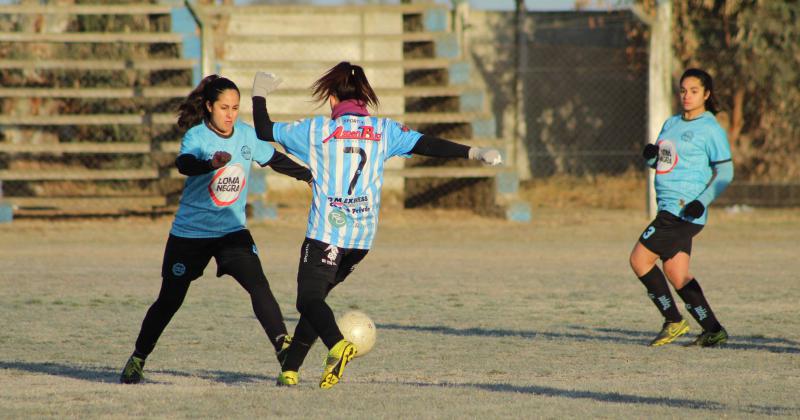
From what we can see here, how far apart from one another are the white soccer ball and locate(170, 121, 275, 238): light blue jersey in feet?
2.83

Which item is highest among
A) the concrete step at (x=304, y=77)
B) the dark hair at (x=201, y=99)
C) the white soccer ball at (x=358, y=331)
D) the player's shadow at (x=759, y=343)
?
the concrete step at (x=304, y=77)

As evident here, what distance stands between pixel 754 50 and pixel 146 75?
9877 mm

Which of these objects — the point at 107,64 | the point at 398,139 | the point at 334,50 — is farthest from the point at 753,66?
the point at 398,139

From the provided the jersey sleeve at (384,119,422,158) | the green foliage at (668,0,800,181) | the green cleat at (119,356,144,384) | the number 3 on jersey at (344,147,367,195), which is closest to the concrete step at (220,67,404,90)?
the green foliage at (668,0,800,181)

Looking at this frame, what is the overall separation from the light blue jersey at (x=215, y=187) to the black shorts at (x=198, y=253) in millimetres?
36

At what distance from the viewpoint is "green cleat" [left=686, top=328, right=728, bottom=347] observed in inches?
304

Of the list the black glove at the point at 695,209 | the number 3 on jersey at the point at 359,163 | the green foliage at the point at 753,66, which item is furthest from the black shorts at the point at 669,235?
the green foliage at the point at 753,66

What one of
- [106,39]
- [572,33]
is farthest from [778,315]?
[572,33]

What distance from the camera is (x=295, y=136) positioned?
239 inches

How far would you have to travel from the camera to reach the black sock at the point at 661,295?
25.8 ft

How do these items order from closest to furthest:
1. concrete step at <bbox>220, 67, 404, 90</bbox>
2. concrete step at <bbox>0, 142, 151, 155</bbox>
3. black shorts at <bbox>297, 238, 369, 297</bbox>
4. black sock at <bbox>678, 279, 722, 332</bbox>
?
black shorts at <bbox>297, 238, 369, 297</bbox>, black sock at <bbox>678, 279, 722, 332</bbox>, concrete step at <bbox>0, 142, 151, 155</bbox>, concrete step at <bbox>220, 67, 404, 90</bbox>

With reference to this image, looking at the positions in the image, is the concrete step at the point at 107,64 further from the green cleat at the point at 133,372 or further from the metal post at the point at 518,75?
the green cleat at the point at 133,372

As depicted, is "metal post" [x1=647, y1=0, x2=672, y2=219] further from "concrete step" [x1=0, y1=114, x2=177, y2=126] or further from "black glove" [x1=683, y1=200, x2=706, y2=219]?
"black glove" [x1=683, y1=200, x2=706, y2=219]

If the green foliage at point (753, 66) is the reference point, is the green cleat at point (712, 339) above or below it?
below
